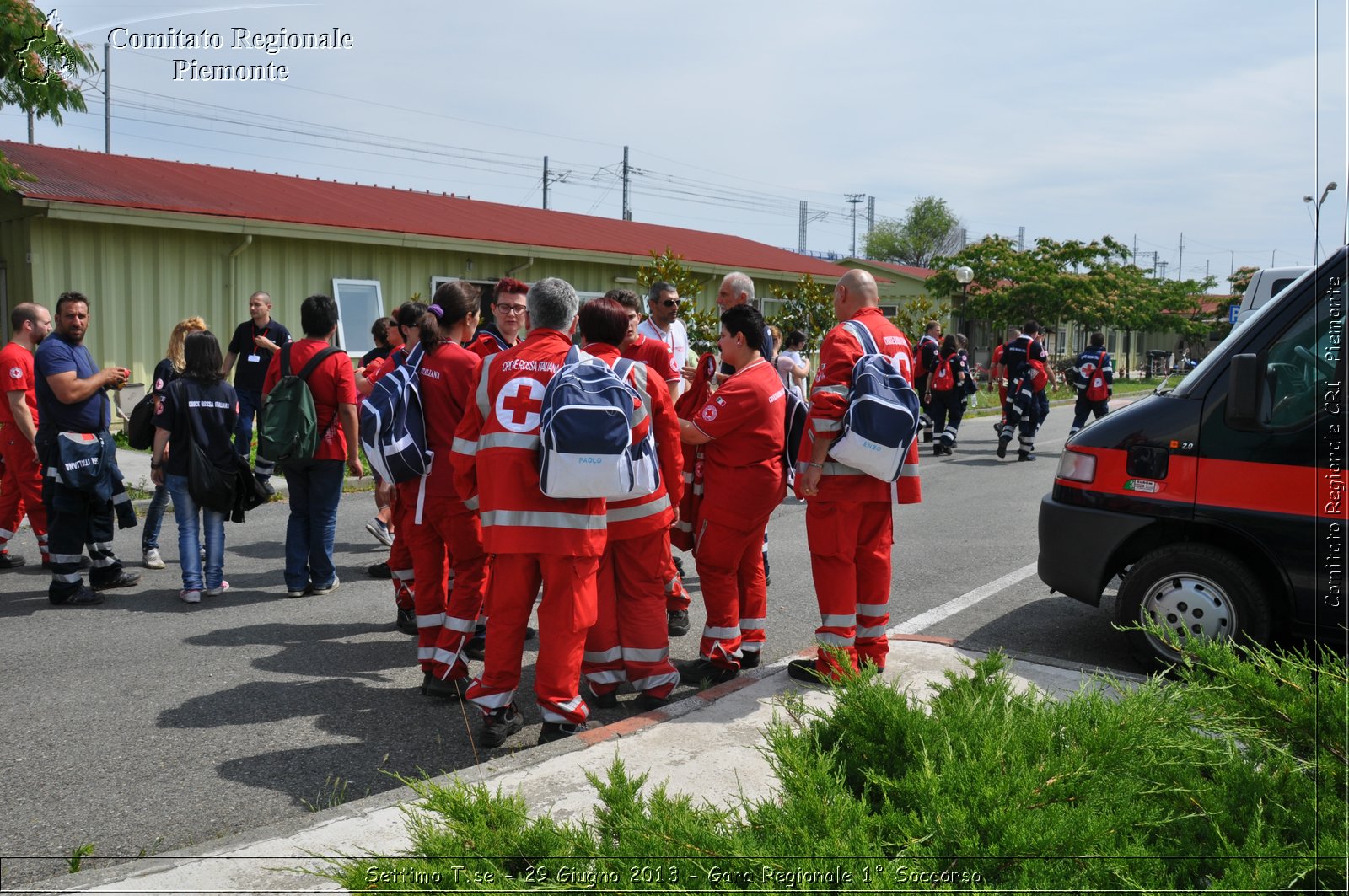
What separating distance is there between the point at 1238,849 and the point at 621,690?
3.61m

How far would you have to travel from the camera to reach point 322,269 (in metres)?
16.6

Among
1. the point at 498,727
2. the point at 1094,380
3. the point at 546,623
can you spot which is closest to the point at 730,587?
the point at 546,623

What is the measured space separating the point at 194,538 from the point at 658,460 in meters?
4.01

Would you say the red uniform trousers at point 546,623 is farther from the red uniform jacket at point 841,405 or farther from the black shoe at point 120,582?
the black shoe at point 120,582

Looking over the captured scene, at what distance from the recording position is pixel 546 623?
445 cm

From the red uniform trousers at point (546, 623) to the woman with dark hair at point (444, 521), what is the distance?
76cm

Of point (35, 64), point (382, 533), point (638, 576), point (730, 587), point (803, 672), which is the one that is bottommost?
point (803, 672)

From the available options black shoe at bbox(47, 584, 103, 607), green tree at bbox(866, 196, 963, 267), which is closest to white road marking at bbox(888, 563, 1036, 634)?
black shoe at bbox(47, 584, 103, 607)

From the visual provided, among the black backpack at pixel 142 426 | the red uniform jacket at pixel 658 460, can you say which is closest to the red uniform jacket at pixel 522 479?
the red uniform jacket at pixel 658 460

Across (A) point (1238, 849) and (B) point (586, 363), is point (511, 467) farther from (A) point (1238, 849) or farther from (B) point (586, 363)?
(A) point (1238, 849)

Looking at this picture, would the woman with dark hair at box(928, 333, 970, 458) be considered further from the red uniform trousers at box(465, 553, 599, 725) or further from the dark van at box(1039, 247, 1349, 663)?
the red uniform trousers at box(465, 553, 599, 725)

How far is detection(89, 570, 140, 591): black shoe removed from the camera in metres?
7.36

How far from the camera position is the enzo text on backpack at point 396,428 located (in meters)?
5.22

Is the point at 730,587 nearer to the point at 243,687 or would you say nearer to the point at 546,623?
the point at 546,623
